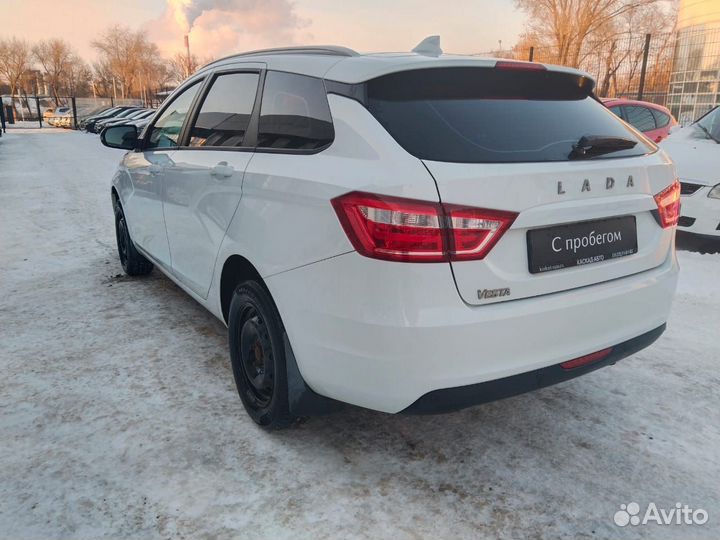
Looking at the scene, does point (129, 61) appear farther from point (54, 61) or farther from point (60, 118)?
point (60, 118)

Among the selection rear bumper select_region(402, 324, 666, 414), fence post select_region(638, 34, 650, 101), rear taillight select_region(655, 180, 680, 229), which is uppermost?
fence post select_region(638, 34, 650, 101)

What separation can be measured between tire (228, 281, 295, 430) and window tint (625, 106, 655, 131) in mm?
9337

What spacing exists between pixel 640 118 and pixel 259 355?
9.66 m

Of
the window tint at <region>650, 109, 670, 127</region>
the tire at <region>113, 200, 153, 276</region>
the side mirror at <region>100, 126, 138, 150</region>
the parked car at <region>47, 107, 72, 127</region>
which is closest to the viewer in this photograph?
the side mirror at <region>100, 126, 138, 150</region>

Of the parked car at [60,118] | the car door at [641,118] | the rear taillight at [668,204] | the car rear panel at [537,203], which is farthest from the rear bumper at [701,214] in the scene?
the parked car at [60,118]

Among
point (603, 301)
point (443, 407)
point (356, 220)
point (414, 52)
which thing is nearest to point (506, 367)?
point (443, 407)

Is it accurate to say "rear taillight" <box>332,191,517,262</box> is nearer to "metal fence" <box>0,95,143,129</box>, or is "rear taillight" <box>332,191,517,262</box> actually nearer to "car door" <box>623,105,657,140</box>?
"car door" <box>623,105,657,140</box>

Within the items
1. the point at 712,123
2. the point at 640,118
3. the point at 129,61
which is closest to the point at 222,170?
the point at 712,123

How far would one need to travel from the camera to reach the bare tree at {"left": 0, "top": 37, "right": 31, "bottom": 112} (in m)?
75.9

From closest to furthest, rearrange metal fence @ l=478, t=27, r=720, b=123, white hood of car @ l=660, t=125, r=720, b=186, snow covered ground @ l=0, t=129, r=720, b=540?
snow covered ground @ l=0, t=129, r=720, b=540, white hood of car @ l=660, t=125, r=720, b=186, metal fence @ l=478, t=27, r=720, b=123

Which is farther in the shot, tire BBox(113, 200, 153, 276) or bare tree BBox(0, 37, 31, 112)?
bare tree BBox(0, 37, 31, 112)

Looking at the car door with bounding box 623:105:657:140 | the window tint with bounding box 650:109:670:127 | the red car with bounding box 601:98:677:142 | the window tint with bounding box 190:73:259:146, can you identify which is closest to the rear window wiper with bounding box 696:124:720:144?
the red car with bounding box 601:98:677:142

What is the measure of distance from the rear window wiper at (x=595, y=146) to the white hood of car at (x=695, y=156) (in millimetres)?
4235

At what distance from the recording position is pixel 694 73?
2023cm
